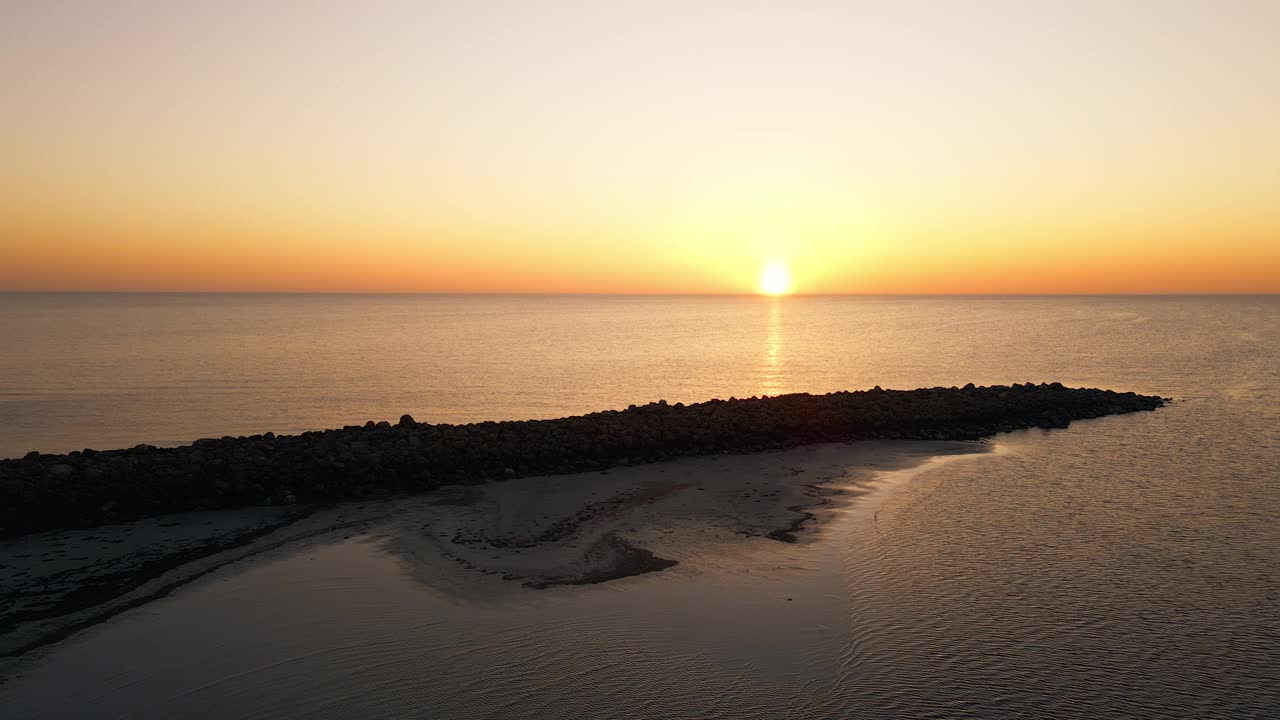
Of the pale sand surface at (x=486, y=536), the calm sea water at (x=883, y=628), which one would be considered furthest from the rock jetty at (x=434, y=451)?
the calm sea water at (x=883, y=628)

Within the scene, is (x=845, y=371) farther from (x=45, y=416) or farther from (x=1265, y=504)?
(x=45, y=416)

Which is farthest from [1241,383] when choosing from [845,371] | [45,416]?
[45,416]

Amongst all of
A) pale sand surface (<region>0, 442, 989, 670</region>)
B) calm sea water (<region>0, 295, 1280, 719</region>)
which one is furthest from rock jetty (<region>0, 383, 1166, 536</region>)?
calm sea water (<region>0, 295, 1280, 719</region>)

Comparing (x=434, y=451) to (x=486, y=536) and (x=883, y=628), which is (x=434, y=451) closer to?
(x=486, y=536)

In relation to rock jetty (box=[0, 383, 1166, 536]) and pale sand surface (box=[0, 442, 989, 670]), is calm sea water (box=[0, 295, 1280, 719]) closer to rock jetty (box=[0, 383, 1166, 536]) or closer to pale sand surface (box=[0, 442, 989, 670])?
pale sand surface (box=[0, 442, 989, 670])

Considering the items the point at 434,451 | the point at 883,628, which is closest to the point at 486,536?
the point at 434,451

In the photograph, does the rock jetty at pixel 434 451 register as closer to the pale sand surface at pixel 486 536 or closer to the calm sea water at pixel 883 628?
the pale sand surface at pixel 486 536
